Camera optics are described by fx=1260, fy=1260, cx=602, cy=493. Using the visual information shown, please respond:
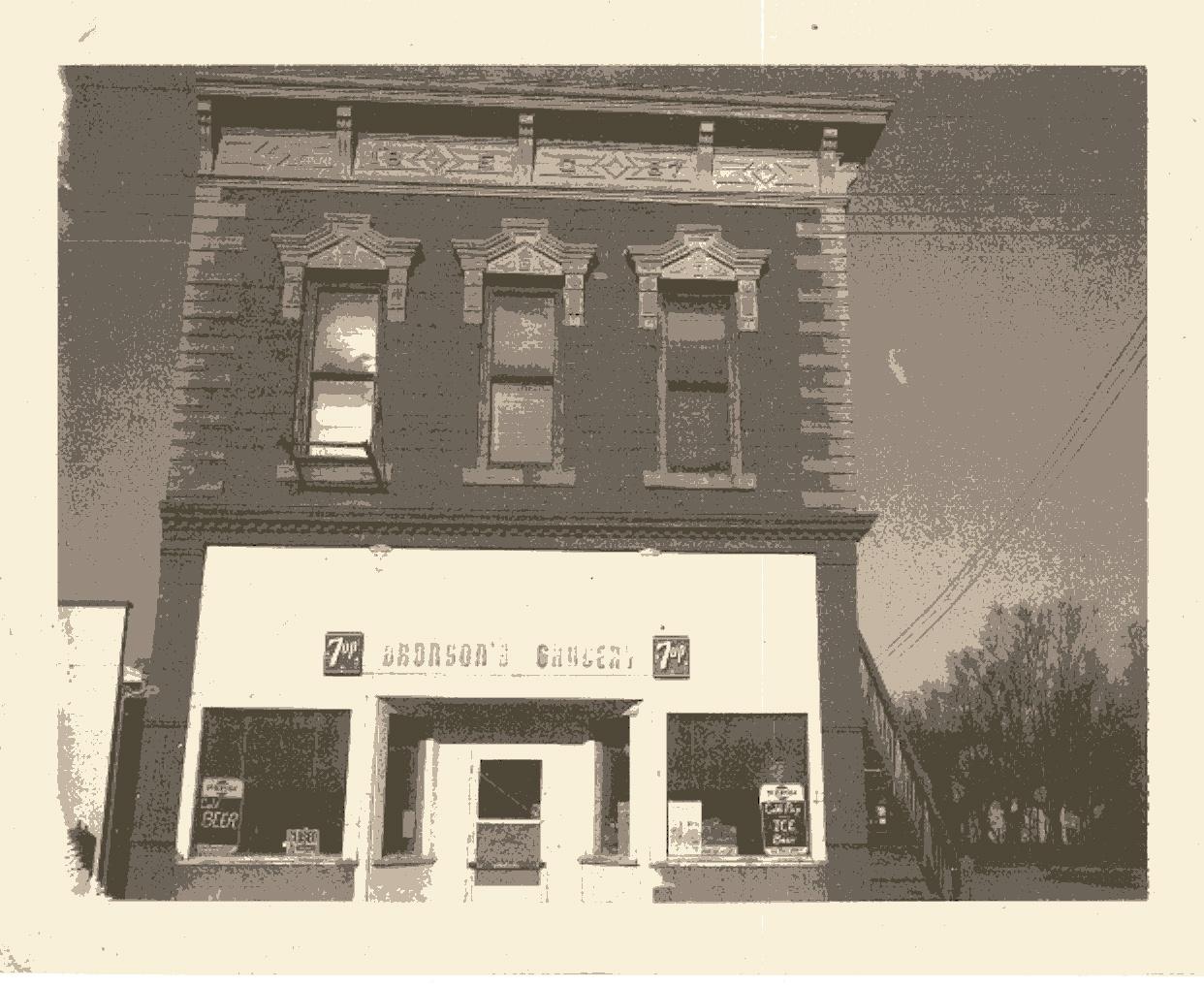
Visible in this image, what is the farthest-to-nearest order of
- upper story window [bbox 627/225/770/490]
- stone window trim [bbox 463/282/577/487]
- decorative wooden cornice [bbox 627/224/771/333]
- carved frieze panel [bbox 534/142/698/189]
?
carved frieze panel [bbox 534/142/698/189], decorative wooden cornice [bbox 627/224/771/333], upper story window [bbox 627/225/770/490], stone window trim [bbox 463/282/577/487]

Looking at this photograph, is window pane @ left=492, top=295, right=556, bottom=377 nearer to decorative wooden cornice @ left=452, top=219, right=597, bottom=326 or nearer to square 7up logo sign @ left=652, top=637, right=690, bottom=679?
decorative wooden cornice @ left=452, top=219, right=597, bottom=326

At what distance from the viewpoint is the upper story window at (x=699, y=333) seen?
10.5 meters

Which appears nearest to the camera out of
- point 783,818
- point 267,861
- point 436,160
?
point 267,861

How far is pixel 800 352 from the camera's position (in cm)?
1063

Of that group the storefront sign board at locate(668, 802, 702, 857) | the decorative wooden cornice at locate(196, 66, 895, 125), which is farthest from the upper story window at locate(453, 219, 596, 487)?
the storefront sign board at locate(668, 802, 702, 857)

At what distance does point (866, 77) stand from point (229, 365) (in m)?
5.60

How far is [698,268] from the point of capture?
1071 cm

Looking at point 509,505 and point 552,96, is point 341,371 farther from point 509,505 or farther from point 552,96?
point 552,96

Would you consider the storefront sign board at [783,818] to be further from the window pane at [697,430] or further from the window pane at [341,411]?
the window pane at [341,411]

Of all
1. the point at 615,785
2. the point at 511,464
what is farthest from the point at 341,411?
the point at 615,785

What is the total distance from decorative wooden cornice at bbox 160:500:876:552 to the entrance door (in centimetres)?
172

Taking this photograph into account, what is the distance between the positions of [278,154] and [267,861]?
5777mm

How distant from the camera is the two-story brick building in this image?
972cm

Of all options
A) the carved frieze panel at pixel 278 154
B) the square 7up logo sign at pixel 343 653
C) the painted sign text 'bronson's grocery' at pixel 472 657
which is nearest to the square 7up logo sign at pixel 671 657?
the painted sign text 'bronson's grocery' at pixel 472 657
